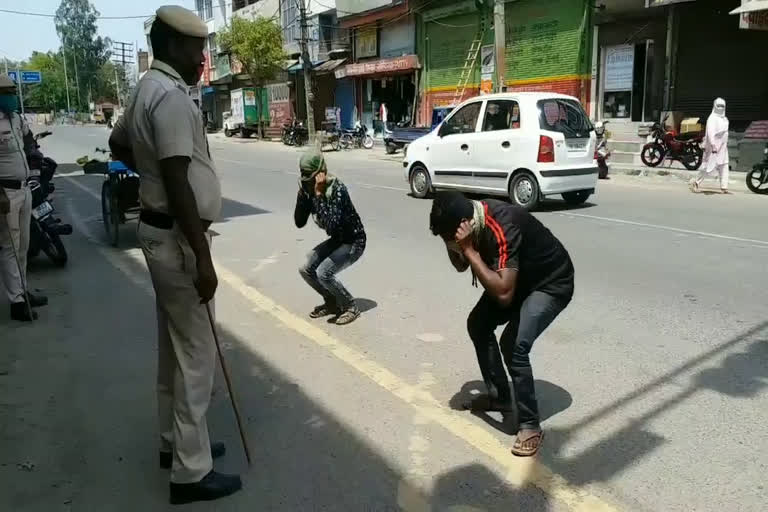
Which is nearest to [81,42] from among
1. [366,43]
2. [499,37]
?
[366,43]

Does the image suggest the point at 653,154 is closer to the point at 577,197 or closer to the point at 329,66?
the point at 577,197

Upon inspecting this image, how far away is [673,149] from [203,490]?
49.6ft

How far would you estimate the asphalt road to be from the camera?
2994mm

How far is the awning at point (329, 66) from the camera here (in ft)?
111

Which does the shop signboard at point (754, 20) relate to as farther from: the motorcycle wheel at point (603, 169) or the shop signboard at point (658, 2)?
the motorcycle wheel at point (603, 169)

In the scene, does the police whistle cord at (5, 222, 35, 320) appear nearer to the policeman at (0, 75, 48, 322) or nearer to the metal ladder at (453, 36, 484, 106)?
the policeman at (0, 75, 48, 322)

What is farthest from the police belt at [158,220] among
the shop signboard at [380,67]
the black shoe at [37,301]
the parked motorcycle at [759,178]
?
the shop signboard at [380,67]

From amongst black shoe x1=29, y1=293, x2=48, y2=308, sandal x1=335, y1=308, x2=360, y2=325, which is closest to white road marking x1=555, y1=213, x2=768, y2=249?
sandal x1=335, y1=308, x2=360, y2=325

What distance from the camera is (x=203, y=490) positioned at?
2908 mm

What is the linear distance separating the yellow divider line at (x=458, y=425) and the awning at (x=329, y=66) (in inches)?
1172

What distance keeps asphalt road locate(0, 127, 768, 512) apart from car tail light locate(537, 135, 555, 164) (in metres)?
3.11

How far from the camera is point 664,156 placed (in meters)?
16.0

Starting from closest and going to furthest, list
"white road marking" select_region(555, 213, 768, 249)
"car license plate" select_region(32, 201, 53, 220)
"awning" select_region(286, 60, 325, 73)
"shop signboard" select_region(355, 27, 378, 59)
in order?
"car license plate" select_region(32, 201, 53, 220) < "white road marking" select_region(555, 213, 768, 249) < "shop signboard" select_region(355, 27, 378, 59) < "awning" select_region(286, 60, 325, 73)

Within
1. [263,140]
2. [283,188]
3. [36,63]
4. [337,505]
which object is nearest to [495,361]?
[337,505]
